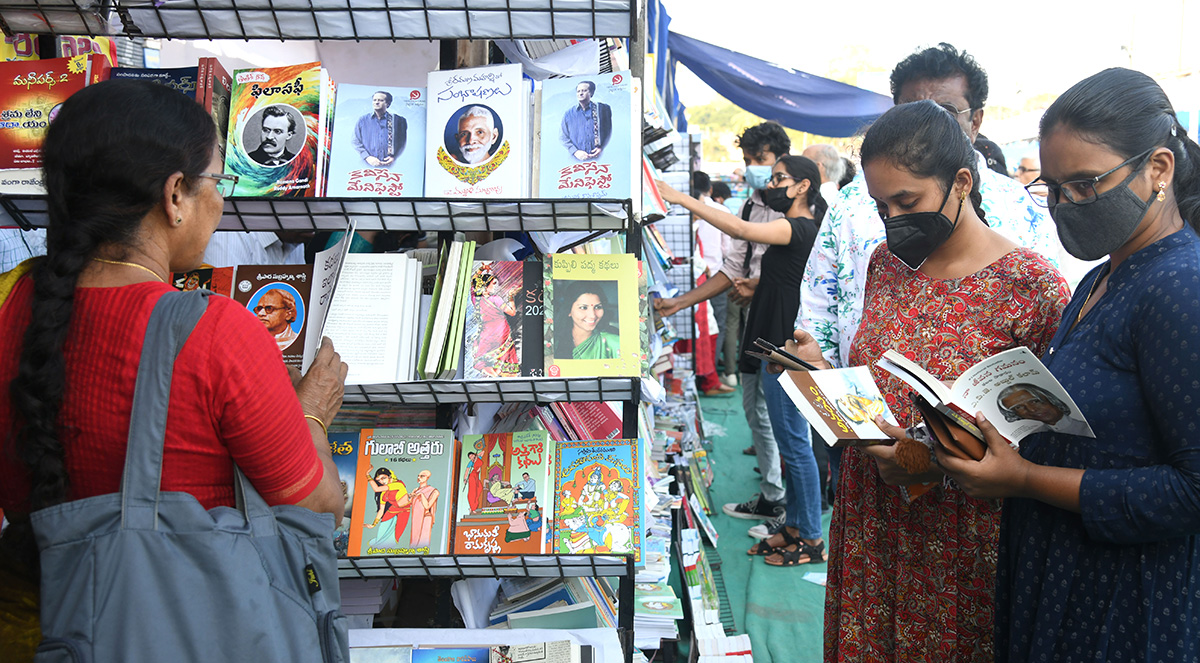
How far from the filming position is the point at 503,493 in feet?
6.00

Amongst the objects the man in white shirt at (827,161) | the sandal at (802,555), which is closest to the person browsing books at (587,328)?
the sandal at (802,555)

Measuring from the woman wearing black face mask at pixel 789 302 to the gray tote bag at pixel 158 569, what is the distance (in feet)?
8.97

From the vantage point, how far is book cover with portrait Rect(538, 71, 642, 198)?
172 centimetres

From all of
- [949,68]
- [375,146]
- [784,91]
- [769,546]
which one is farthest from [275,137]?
[784,91]

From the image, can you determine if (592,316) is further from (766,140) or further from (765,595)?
(766,140)

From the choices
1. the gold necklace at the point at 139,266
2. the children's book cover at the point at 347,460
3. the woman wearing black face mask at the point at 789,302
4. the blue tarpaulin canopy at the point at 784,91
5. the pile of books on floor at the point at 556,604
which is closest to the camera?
the gold necklace at the point at 139,266

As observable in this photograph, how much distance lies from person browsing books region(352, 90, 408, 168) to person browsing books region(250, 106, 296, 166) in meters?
0.15

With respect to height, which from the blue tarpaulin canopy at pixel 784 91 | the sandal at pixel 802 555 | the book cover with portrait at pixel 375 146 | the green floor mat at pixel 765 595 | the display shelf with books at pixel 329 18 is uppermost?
the blue tarpaulin canopy at pixel 784 91

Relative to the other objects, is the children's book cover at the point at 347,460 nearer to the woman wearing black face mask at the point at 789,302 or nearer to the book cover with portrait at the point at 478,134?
the book cover with portrait at the point at 478,134

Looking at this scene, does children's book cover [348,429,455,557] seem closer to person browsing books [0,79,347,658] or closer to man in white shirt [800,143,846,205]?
person browsing books [0,79,347,658]

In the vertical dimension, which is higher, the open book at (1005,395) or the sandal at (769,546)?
the open book at (1005,395)

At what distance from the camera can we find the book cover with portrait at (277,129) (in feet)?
5.70

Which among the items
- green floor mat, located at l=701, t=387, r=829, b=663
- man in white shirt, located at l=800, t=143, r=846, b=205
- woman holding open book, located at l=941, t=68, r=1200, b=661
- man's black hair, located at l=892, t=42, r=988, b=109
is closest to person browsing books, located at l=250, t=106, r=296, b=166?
woman holding open book, located at l=941, t=68, r=1200, b=661

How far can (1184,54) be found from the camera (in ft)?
55.8
